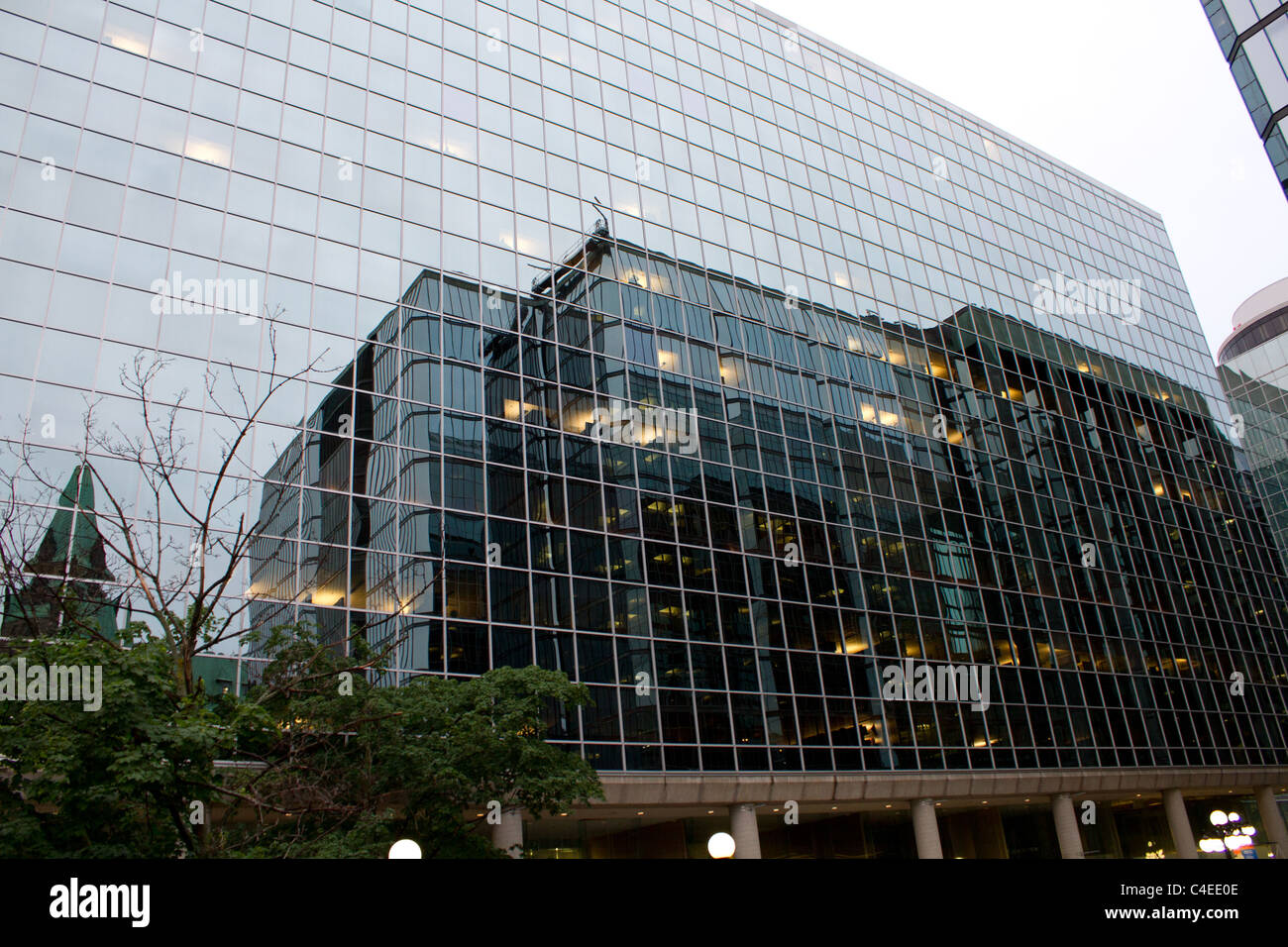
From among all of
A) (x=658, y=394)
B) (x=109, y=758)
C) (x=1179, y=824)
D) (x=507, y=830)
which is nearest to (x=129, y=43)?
(x=658, y=394)

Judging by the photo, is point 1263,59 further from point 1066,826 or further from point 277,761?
point 277,761

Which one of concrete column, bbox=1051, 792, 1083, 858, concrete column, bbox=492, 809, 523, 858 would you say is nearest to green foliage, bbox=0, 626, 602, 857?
concrete column, bbox=492, 809, 523, 858

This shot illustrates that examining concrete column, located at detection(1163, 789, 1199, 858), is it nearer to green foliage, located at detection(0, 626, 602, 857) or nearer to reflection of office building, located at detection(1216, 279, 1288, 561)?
reflection of office building, located at detection(1216, 279, 1288, 561)

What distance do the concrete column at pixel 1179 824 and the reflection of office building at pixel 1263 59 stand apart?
104 ft

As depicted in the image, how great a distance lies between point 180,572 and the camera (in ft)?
84.3

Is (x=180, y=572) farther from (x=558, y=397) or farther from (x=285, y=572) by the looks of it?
(x=558, y=397)

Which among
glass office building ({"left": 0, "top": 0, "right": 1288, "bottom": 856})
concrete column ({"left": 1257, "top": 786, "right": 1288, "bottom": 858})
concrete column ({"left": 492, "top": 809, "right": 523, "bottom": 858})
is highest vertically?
glass office building ({"left": 0, "top": 0, "right": 1288, "bottom": 856})

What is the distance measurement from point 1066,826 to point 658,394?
26751 millimetres

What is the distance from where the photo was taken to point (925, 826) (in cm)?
3781

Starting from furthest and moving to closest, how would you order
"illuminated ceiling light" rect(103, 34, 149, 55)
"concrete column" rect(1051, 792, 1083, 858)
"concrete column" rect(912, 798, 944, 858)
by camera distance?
"concrete column" rect(1051, 792, 1083, 858)
"concrete column" rect(912, 798, 944, 858)
"illuminated ceiling light" rect(103, 34, 149, 55)

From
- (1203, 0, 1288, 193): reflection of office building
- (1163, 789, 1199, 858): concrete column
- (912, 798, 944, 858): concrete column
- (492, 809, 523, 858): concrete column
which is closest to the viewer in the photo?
(1203, 0, 1288, 193): reflection of office building

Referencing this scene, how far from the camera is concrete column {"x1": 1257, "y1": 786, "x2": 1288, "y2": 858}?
48656 millimetres

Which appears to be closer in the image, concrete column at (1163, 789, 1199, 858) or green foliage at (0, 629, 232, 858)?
green foliage at (0, 629, 232, 858)

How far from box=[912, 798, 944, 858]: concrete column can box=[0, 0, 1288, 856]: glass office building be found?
14.3 inches
